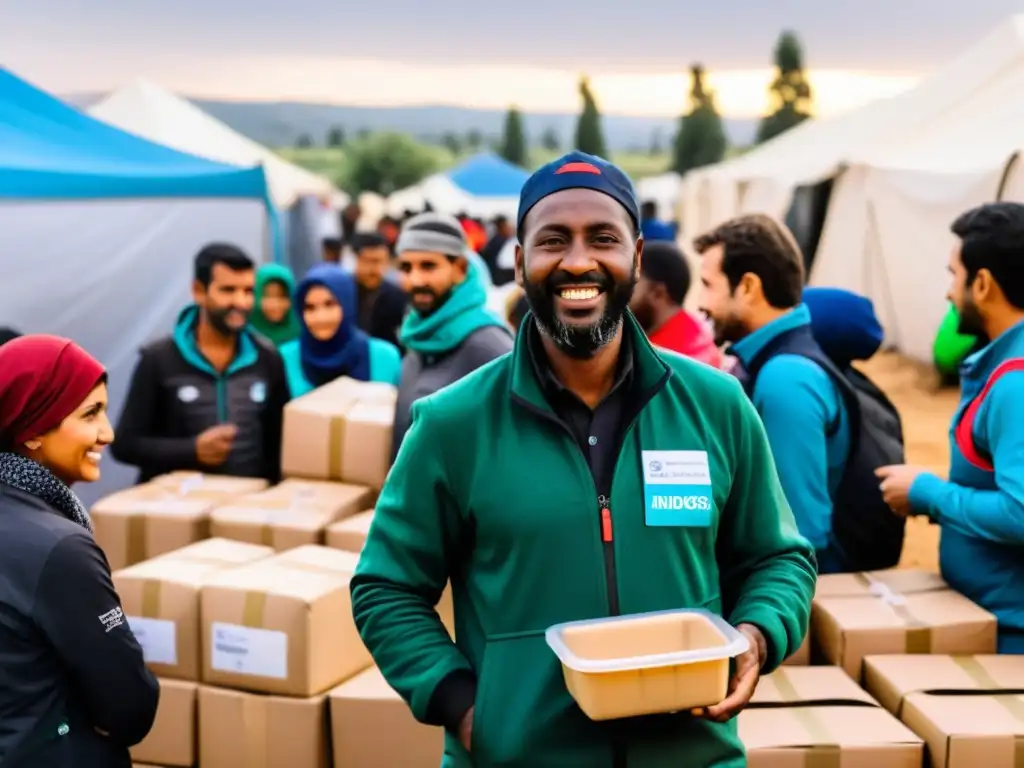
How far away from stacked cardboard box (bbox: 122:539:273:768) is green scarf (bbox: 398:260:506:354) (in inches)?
42.1

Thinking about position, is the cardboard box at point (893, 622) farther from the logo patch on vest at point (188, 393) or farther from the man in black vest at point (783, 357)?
the logo patch on vest at point (188, 393)

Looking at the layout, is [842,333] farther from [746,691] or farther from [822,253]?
[822,253]

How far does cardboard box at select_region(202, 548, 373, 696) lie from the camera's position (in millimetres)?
2633

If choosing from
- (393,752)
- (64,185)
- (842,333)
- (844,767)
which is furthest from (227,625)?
(64,185)

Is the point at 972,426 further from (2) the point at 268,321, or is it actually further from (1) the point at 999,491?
(2) the point at 268,321

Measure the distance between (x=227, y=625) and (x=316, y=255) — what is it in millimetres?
12171

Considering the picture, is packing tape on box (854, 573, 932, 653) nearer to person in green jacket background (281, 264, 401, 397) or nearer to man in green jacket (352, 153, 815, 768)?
man in green jacket (352, 153, 815, 768)

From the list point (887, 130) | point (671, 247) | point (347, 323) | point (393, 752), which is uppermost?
point (887, 130)

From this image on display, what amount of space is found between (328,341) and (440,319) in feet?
4.20

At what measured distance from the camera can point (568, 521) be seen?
4.91 ft

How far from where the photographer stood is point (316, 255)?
14.5 m

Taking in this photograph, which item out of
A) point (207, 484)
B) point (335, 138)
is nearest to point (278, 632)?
point (207, 484)

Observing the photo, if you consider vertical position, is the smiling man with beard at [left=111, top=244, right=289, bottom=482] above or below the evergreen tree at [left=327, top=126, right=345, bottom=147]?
below

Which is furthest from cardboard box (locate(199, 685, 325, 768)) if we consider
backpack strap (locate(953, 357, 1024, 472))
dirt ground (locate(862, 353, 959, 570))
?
dirt ground (locate(862, 353, 959, 570))
